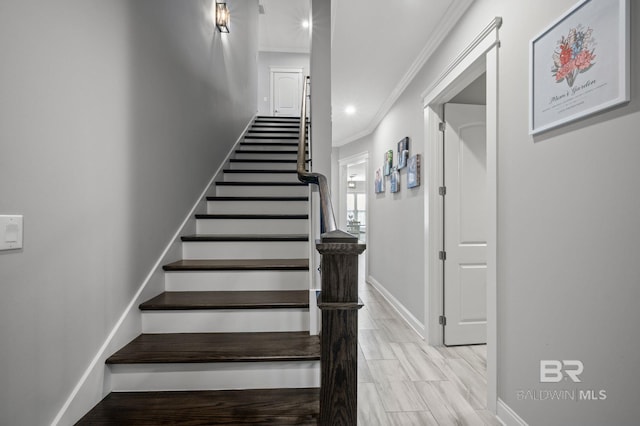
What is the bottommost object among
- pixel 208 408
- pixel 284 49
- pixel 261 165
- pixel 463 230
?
pixel 208 408

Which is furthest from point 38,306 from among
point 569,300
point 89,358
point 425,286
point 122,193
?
point 425,286

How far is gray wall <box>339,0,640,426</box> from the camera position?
112cm

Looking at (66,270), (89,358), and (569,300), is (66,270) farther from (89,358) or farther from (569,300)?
(569,300)

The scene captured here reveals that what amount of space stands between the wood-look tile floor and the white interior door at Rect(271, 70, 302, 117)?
208 inches

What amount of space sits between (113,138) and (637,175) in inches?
83.4

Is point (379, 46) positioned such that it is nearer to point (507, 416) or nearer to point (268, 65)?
point (507, 416)

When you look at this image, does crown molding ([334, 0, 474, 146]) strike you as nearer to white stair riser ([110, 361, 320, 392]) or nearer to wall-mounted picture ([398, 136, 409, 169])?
wall-mounted picture ([398, 136, 409, 169])

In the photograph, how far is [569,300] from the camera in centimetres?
136

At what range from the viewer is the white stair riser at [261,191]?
315 centimetres

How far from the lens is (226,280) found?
205 centimetres

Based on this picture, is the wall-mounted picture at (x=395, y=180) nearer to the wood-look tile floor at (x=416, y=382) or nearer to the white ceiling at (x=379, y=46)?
the white ceiling at (x=379, y=46)

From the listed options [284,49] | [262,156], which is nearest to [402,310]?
[262,156]

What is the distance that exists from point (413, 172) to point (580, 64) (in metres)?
2.04

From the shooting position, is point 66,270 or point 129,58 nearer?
point 66,270
